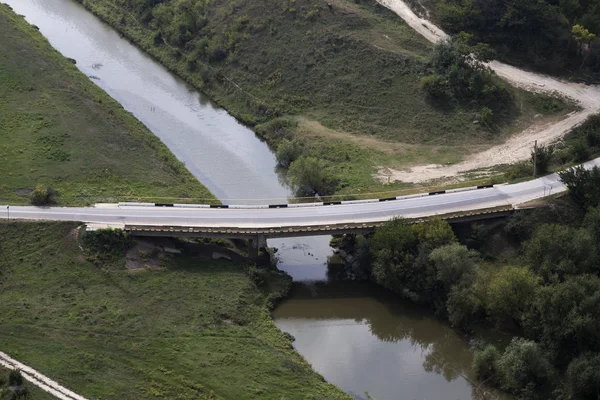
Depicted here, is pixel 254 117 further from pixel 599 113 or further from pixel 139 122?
pixel 599 113

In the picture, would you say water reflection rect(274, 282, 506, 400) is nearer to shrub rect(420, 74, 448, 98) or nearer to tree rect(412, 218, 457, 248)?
tree rect(412, 218, 457, 248)

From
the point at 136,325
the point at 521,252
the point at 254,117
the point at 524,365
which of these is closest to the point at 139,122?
the point at 254,117

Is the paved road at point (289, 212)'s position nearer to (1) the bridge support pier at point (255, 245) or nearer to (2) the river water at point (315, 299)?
(1) the bridge support pier at point (255, 245)

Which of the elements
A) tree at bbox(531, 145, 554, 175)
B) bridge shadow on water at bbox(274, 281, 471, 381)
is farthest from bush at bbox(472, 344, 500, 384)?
tree at bbox(531, 145, 554, 175)

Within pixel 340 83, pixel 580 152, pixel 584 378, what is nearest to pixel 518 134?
pixel 580 152

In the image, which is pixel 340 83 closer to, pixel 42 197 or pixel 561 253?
pixel 42 197
